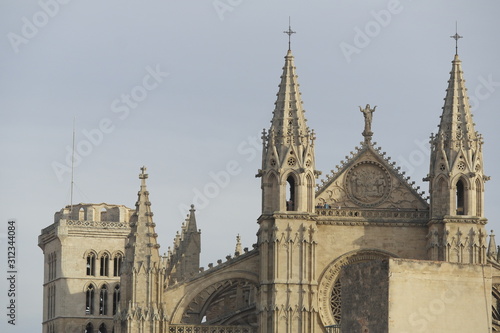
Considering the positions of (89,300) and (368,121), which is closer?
(368,121)

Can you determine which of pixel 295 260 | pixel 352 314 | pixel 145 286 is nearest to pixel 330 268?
pixel 295 260

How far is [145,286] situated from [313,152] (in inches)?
395

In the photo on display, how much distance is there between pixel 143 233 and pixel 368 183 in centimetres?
1078

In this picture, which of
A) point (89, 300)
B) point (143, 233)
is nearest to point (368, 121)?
point (143, 233)

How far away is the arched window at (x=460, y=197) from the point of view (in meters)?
90.1

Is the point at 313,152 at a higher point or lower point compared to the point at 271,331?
higher

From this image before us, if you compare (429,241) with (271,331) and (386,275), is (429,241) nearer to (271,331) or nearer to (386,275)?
(271,331)

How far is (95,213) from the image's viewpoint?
389 feet

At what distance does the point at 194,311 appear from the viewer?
326 feet

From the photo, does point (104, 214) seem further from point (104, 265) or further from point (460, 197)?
point (460, 197)

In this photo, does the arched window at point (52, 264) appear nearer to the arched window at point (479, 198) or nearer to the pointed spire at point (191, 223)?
the pointed spire at point (191, 223)

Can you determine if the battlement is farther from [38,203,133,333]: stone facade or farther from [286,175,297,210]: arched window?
[286,175,297,210]: arched window

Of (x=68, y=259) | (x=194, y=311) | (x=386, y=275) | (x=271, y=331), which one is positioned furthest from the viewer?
(x=68, y=259)

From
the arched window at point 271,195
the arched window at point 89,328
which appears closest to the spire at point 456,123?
the arched window at point 271,195
